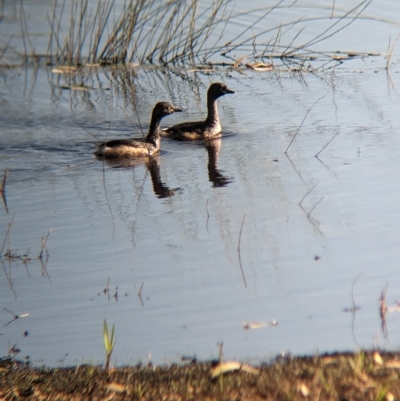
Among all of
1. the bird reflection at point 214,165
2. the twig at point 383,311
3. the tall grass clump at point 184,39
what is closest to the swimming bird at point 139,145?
the bird reflection at point 214,165

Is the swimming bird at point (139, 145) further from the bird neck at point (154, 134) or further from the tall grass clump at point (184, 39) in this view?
the tall grass clump at point (184, 39)

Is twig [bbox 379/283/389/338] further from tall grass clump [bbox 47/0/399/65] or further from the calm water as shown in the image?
tall grass clump [bbox 47/0/399/65]

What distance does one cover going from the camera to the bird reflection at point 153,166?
10.5 metres

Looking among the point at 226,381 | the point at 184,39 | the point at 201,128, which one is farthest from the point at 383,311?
the point at 184,39

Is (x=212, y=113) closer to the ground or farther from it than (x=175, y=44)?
farther from it

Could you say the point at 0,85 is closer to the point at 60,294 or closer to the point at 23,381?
the point at 60,294

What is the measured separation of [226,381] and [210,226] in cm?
370

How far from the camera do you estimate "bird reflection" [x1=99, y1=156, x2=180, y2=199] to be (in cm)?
1049

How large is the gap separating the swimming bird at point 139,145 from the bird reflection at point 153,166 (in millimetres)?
88

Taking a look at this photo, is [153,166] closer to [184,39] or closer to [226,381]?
[184,39]

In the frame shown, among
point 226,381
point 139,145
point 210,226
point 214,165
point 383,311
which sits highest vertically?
point 226,381

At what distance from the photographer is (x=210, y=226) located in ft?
28.5

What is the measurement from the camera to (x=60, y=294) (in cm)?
720

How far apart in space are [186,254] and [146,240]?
618mm
